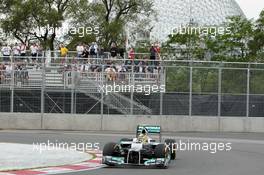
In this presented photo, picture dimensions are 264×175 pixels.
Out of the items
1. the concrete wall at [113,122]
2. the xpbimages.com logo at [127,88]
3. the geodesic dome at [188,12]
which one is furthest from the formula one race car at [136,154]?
the geodesic dome at [188,12]

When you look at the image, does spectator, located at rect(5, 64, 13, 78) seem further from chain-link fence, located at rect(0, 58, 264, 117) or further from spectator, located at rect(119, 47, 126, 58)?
spectator, located at rect(119, 47, 126, 58)

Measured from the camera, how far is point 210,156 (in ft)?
66.2

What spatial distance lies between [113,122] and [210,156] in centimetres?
1337

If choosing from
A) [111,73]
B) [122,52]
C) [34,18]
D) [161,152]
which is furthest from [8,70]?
[34,18]

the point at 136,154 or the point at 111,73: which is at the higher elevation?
the point at 111,73

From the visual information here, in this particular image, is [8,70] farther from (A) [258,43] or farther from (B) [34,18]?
(A) [258,43]

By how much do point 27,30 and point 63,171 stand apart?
40013 mm

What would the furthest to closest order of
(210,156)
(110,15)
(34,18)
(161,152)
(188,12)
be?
(188,12)
(110,15)
(34,18)
(210,156)
(161,152)

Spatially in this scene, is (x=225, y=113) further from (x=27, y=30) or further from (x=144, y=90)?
(x=27, y=30)

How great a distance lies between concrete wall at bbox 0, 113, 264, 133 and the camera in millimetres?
33000

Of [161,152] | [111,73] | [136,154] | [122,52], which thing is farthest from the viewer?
[122,52]

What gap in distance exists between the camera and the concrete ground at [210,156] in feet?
51.5

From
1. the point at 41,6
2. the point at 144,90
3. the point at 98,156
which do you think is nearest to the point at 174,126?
the point at 144,90

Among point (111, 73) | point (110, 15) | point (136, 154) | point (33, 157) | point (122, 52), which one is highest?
point (110, 15)
